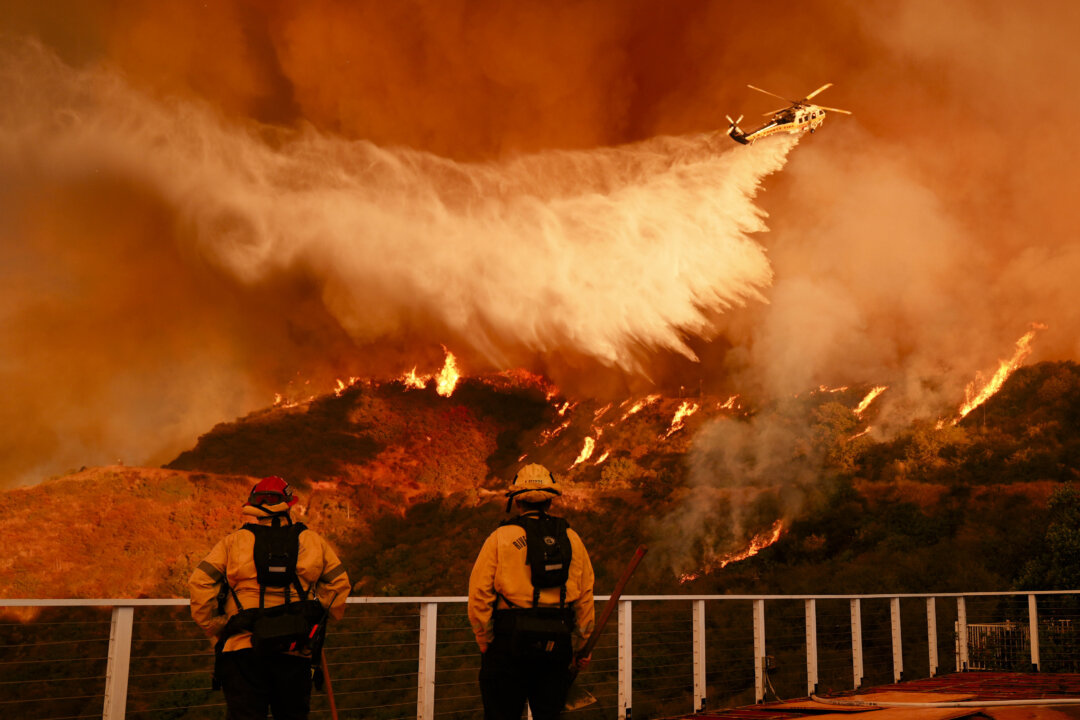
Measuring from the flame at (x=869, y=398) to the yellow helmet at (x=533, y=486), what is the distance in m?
52.0

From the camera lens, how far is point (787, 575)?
44.6m

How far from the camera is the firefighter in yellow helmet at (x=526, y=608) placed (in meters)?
4.54

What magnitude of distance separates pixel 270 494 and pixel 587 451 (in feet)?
206

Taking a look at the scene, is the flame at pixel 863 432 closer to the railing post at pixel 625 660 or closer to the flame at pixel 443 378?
the flame at pixel 443 378

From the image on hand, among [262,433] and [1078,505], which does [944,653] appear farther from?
[262,433]

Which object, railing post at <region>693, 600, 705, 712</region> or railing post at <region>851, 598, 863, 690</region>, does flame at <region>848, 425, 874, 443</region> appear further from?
railing post at <region>693, 600, 705, 712</region>

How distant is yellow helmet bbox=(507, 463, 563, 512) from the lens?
468cm

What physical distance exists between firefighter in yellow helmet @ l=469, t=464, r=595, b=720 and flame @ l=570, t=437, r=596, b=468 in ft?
201

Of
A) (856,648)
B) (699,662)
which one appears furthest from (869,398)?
(699,662)

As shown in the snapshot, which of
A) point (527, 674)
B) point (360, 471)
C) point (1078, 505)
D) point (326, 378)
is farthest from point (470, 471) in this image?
point (527, 674)

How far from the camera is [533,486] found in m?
4.69

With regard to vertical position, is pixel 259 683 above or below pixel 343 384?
below

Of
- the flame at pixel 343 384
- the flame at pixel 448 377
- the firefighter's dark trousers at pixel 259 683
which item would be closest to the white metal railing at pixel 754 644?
the firefighter's dark trousers at pixel 259 683

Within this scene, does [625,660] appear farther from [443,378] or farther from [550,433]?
[443,378]
